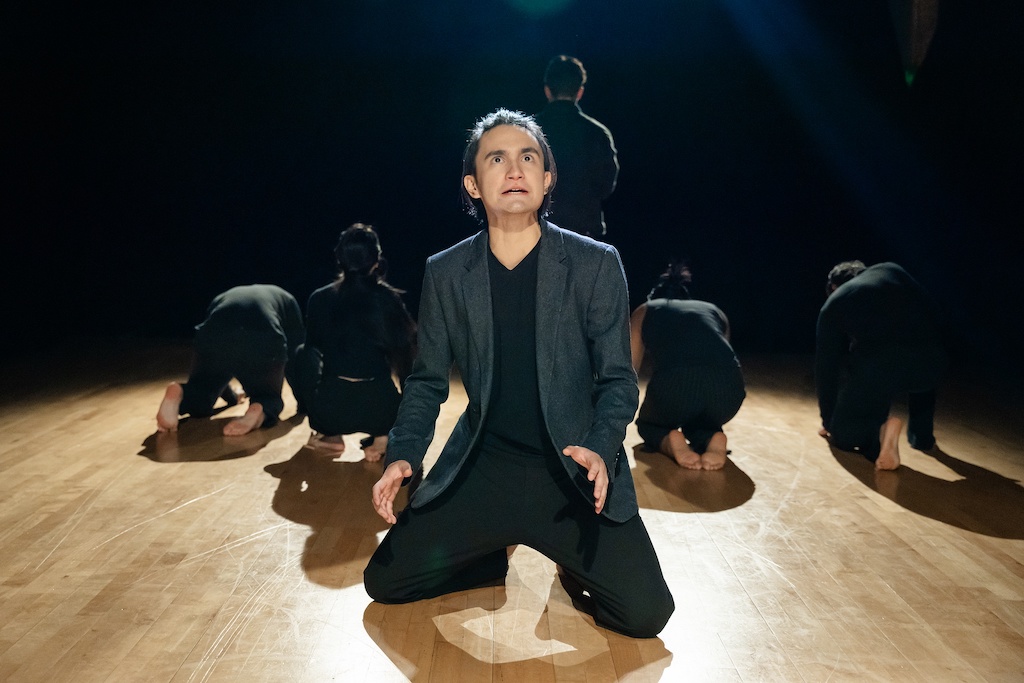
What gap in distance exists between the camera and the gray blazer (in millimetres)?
1940

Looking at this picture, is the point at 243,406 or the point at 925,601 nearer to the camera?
the point at 925,601

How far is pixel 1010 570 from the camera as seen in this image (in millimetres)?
2379

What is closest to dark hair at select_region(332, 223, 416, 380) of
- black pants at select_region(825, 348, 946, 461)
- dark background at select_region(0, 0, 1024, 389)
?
black pants at select_region(825, 348, 946, 461)

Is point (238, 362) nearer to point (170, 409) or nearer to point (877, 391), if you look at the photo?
point (170, 409)

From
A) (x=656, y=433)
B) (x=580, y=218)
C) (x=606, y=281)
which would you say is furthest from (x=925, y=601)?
(x=580, y=218)

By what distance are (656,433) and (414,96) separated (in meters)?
3.40

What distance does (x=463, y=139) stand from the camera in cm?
602

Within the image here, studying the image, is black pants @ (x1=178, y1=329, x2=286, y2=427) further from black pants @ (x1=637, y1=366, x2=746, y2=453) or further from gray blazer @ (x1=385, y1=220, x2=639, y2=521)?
gray blazer @ (x1=385, y1=220, x2=639, y2=521)

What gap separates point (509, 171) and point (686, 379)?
1608 millimetres

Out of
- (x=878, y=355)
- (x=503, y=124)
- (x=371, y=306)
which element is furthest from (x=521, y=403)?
(x=878, y=355)

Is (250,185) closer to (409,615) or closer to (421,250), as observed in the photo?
(421,250)

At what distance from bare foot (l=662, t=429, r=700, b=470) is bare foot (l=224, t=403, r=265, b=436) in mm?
1674

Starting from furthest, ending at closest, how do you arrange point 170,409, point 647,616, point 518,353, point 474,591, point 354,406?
point 170,409 < point 354,406 < point 474,591 < point 518,353 < point 647,616

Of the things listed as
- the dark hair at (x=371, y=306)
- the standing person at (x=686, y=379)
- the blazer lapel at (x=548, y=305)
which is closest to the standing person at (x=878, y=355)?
the standing person at (x=686, y=379)
